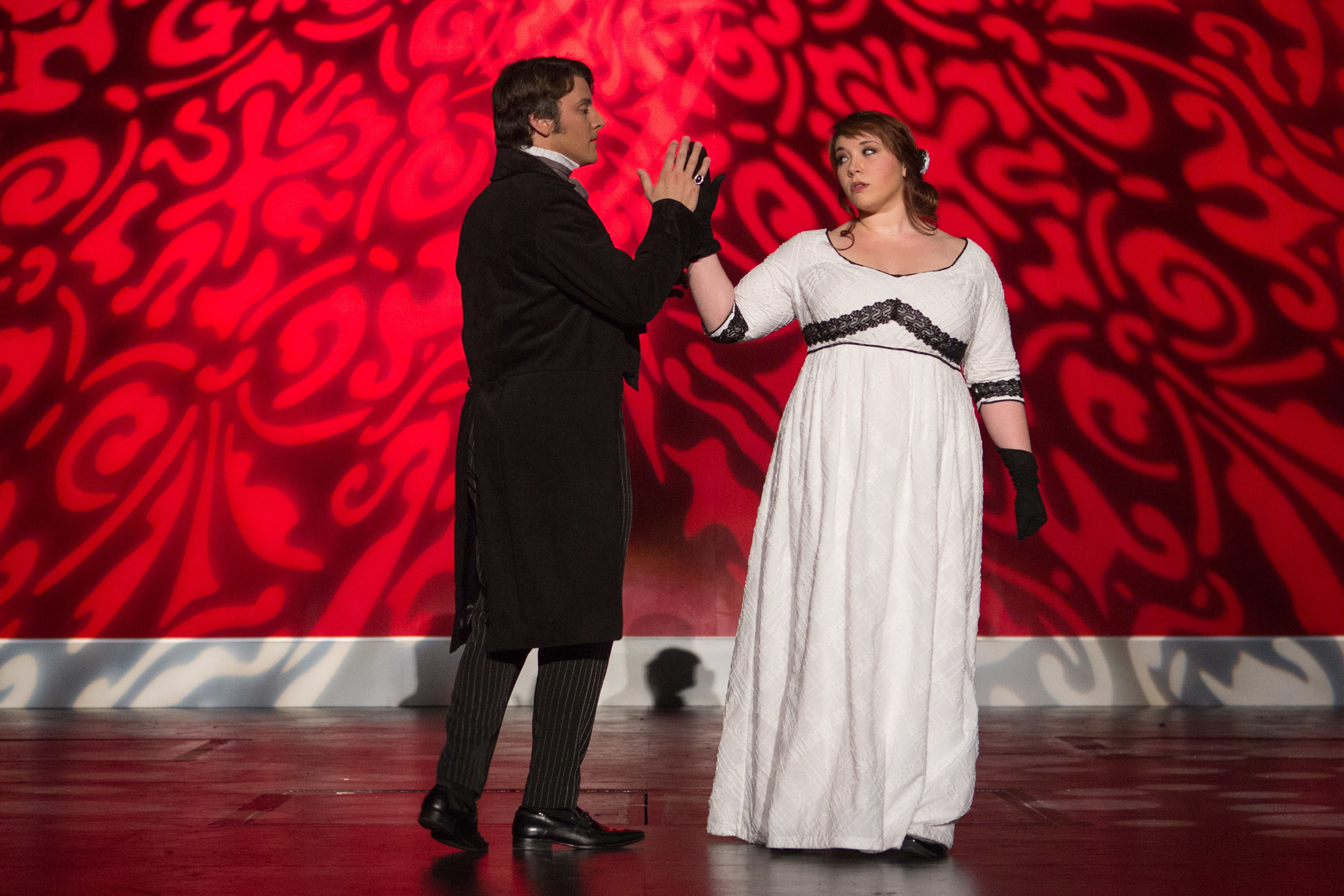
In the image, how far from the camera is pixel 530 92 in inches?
79.9

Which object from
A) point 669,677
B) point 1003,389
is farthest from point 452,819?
point 669,677

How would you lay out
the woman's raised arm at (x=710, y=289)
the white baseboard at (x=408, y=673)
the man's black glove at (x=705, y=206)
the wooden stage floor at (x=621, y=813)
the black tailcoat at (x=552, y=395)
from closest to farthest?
the wooden stage floor at (x=621, y=813), the black tailcoat at (x=552, y=395), the man's black glove at (x=705, y=206), the woman's raised arm at (x=710, y=289), the white baseboard at (x=408, y=673)

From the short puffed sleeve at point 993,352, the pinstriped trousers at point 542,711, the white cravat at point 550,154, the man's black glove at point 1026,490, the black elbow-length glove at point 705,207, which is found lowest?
the pinstriped trousers at point 542,711

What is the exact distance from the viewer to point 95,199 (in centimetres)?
412

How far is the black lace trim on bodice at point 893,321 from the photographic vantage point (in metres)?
2.12

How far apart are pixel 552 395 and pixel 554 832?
68 centimetres

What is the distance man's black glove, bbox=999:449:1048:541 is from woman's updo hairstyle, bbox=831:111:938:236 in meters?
0.43

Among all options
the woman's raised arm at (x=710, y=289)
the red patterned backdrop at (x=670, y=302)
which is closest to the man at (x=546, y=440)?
the woman's raised arm at (x=710, y=289)

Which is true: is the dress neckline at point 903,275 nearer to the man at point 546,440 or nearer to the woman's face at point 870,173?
the woman's face at point 870,173

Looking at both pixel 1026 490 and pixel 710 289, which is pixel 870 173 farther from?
pixel 1026 490

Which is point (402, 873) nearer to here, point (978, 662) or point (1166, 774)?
point (1166, 774)

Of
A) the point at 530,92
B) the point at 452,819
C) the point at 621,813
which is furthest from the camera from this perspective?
the point at 621,813

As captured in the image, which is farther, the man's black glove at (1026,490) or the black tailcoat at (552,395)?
the man's black glove at (1026,490)

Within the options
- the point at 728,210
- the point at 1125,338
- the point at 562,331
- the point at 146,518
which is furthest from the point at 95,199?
the point at 1125,338
